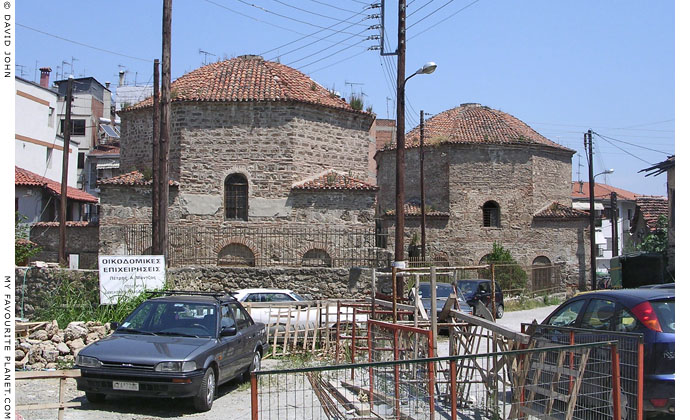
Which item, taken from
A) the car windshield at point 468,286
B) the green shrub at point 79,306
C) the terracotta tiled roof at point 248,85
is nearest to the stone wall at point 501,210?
the car windshield at point 468,286

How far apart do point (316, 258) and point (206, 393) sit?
48.6ft

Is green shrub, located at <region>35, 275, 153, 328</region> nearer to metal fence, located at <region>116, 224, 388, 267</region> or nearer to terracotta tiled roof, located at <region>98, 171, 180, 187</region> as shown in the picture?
metal fence, located at <region>116, 224, 388, 267</region>

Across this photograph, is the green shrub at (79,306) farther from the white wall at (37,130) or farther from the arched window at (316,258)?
the white wall at (37,130)

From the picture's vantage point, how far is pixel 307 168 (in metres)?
25.2

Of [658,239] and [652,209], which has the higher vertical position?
[652,209]

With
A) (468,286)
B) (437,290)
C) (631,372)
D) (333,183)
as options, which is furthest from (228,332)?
(468,286)

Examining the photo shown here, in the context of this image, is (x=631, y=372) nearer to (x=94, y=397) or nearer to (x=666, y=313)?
(x=666, y=313)

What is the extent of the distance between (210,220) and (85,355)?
15722 mm

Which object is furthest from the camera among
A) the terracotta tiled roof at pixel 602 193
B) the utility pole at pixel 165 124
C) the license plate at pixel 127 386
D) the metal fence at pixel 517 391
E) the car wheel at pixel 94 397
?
the terracotta tiled roof at pixel 602 193

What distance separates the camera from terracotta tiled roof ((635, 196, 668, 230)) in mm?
33219

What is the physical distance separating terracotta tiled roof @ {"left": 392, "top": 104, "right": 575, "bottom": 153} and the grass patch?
357 inches

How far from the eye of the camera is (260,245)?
23750mm

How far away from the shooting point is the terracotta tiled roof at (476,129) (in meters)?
37.0

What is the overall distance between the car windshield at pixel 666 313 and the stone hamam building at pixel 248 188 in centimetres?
1602
